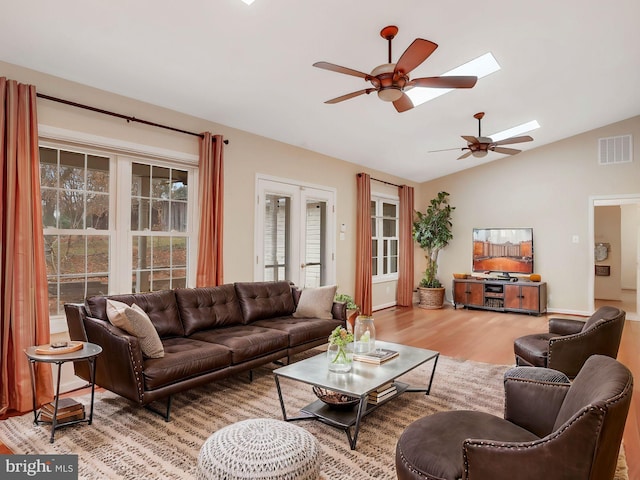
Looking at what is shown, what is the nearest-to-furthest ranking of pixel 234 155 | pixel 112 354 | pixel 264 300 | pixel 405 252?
pixel 112 354 < pixel 264 300 < pixel 234 155 < pixel 405 252

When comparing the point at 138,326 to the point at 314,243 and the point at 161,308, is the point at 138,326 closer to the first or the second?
the point at 161,308

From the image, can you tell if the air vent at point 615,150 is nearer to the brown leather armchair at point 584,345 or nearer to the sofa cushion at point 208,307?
the brown leather armchair at point 584,345

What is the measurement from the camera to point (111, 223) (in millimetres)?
3977

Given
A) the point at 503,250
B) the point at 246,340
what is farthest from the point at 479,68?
the point at 503,250

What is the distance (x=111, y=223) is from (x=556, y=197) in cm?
759

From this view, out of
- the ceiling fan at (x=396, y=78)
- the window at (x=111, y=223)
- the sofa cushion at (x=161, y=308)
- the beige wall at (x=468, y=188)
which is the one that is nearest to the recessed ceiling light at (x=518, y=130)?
the beige wall at (x=468, y=188)

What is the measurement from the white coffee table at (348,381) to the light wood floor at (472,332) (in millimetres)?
1701

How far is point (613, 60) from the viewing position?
4652 millimetres

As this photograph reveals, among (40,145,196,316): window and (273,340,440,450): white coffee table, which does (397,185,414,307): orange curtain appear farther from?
(273,340,440,450): white coffee table

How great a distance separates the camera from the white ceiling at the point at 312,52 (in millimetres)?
2977

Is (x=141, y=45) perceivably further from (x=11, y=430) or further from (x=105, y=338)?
(x=11, y=430)

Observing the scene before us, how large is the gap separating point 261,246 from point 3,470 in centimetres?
355

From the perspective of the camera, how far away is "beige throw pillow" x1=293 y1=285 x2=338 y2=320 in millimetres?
4691

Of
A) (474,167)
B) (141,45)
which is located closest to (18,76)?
(141,45)
